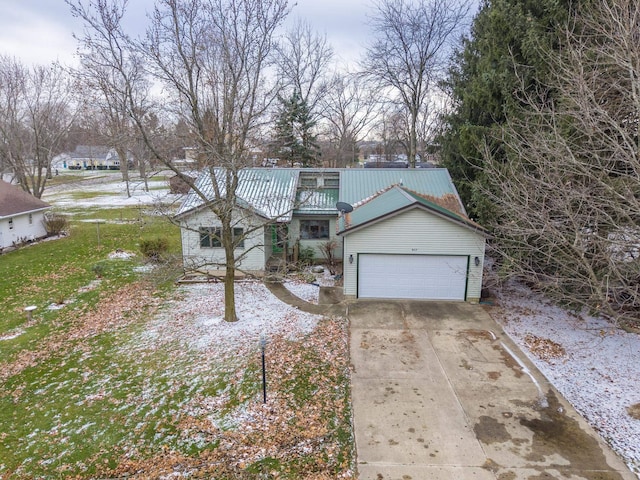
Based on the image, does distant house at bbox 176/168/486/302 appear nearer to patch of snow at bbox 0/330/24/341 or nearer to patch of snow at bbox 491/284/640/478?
A: patch of snow at bbox 491/284/640/478

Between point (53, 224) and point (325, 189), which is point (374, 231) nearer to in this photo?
point (325, 189)

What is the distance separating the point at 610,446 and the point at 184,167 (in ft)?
50.5

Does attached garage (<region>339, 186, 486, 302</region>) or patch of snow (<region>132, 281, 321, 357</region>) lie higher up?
attached garage (<region>339, 186, 486, 302</region>)

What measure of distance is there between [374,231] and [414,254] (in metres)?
1.64

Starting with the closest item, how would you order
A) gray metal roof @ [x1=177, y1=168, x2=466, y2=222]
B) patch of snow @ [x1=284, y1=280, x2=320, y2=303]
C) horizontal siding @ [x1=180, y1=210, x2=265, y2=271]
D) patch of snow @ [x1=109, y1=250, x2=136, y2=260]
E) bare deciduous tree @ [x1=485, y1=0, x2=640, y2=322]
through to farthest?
bare deciduous tree @ [x1=485, y1=0, x2=640, y2=322]
patch of snow @ [x1=284, y1=280, x2=320, y2=303]
horizontal siding @ [x1=180, y1=210, x2=265, y2=271]
gray metal roof @ [x1=177, y1=168, x2=466, y2=222]
patch of snow @ [x1=109, y1=250, x2=136, y2=260]

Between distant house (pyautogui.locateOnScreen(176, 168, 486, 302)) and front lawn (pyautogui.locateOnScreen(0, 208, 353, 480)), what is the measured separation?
2195mm

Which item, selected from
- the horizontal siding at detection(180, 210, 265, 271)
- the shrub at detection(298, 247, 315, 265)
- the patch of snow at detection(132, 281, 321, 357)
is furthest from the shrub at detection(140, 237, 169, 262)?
the shrub at detection(298, 247, 315, 265)

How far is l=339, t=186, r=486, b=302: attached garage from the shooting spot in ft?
45.2

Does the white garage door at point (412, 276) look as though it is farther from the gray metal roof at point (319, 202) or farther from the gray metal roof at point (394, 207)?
the gray metal roof at point (319, 202)

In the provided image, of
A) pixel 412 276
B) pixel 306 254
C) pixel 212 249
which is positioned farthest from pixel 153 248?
pixel 412 276

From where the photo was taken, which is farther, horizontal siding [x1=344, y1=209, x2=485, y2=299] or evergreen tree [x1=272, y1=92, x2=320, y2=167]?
evergreen tree [x1=272, y1=92, x2=320, y2=167]

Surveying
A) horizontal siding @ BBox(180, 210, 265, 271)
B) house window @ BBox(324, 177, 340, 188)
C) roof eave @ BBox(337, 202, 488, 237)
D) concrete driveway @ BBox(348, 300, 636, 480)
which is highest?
house window @ BBox(324, 177, 340, 188)

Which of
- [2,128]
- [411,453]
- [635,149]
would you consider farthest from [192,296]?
[2,128]

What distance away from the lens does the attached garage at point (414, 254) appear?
13.8 m
